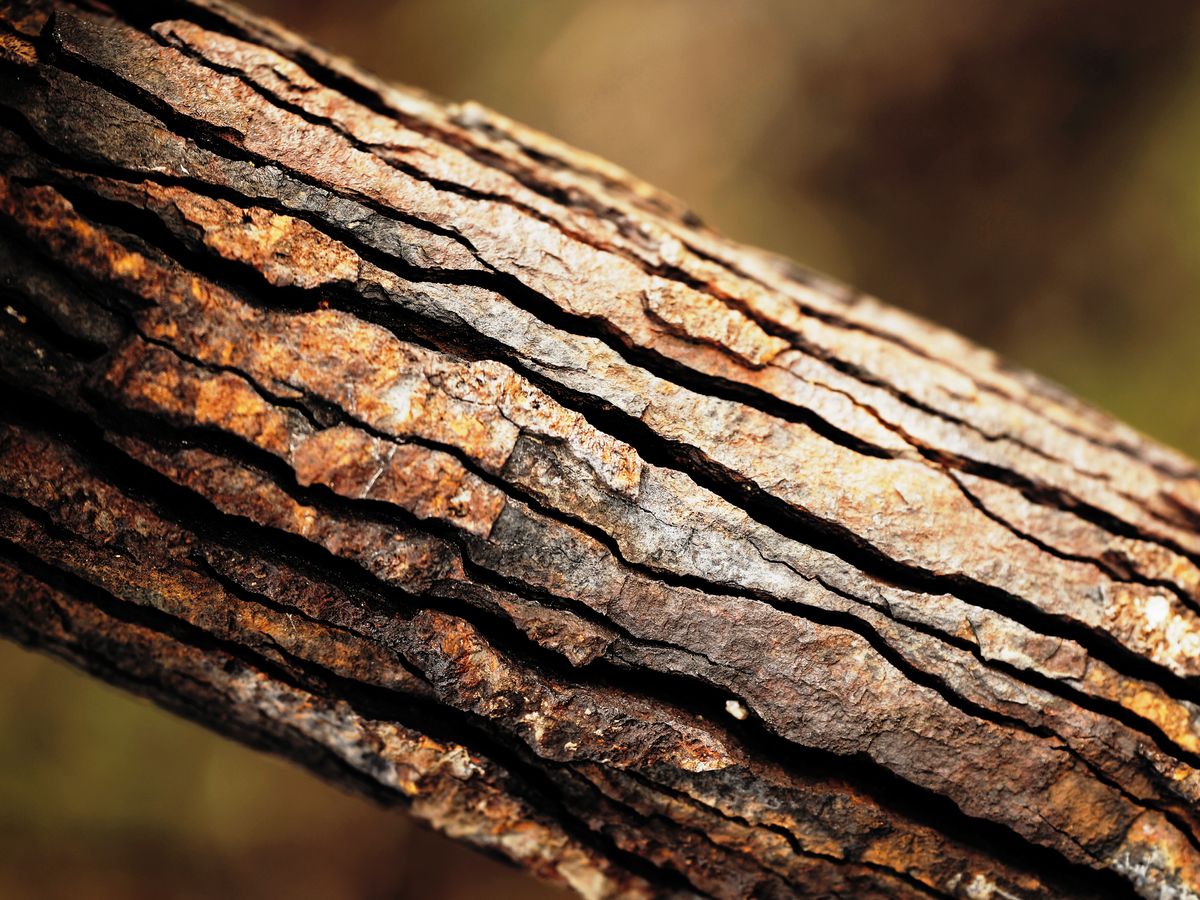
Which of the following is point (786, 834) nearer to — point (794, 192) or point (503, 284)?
point (503, 284)

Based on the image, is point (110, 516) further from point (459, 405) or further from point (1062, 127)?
point (1062, 127)

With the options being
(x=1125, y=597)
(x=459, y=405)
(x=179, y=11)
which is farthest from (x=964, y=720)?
(x=179, y=11)

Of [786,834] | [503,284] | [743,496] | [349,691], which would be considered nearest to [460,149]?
[503,284]

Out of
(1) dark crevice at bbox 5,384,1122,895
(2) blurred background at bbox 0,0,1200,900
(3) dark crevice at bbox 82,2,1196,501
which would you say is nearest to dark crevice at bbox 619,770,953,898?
(1) dark crevice at bbox 5,384,1122,895

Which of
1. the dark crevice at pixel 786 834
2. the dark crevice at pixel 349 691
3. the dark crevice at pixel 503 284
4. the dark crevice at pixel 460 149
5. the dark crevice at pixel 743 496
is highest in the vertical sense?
the dark crevice at pixel 460 149

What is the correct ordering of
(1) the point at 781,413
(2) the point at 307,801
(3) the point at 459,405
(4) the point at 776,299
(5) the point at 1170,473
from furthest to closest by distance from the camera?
(2) the point at 307,801 < (5) the point at 1170,473 < (4) the point at 776,299 < (1) the point at 781,413 < (3) the point at 459,405

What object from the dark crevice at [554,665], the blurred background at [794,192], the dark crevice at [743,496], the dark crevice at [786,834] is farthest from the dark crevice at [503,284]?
the blurred background at [794,192]

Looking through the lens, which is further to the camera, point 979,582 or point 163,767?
point 163,767

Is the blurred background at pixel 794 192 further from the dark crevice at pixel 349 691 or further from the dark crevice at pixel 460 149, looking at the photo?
the dark crevice at pixel 349 691
